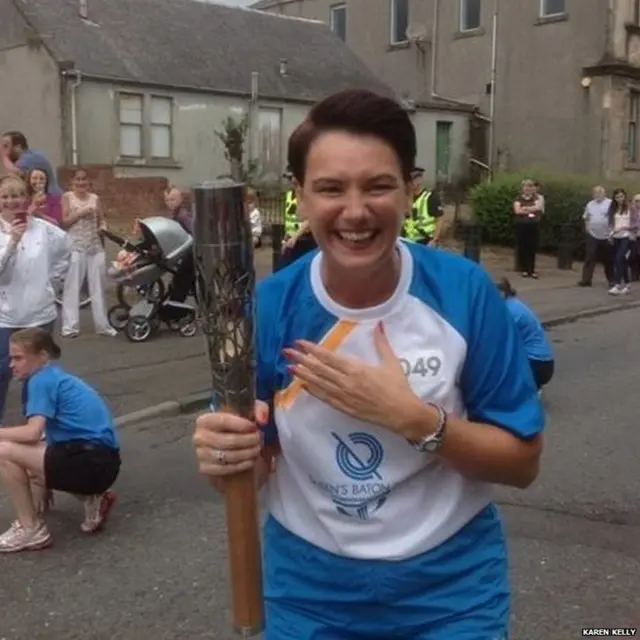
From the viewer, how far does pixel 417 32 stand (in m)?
38.8

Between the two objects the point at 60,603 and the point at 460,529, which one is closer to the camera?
the point at 460,529

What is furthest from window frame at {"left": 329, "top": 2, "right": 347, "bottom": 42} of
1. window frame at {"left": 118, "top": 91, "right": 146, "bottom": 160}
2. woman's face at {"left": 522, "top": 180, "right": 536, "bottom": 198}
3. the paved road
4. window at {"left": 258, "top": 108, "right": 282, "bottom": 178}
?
the paved road

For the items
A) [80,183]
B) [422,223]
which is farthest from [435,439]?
[80,183]

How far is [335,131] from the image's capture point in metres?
2.25

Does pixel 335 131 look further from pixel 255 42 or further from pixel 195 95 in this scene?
pixel 255 42

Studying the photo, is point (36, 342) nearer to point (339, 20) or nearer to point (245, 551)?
point (245, 551)

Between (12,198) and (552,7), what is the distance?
30.2m

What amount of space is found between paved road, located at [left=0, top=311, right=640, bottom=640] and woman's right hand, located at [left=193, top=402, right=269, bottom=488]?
256cm

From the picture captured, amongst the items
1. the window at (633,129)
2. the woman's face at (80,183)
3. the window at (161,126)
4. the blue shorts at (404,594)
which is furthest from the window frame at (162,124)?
the blue shorts at (404,594)

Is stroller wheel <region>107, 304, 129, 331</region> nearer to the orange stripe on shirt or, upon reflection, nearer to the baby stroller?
the baby stroller

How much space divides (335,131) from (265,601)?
1.03 m

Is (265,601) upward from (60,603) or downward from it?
upward

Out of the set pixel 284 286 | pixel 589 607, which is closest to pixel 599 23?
pixel 589 607

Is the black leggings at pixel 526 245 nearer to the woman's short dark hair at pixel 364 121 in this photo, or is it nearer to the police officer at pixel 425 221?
the police officer at pixel 425 221
